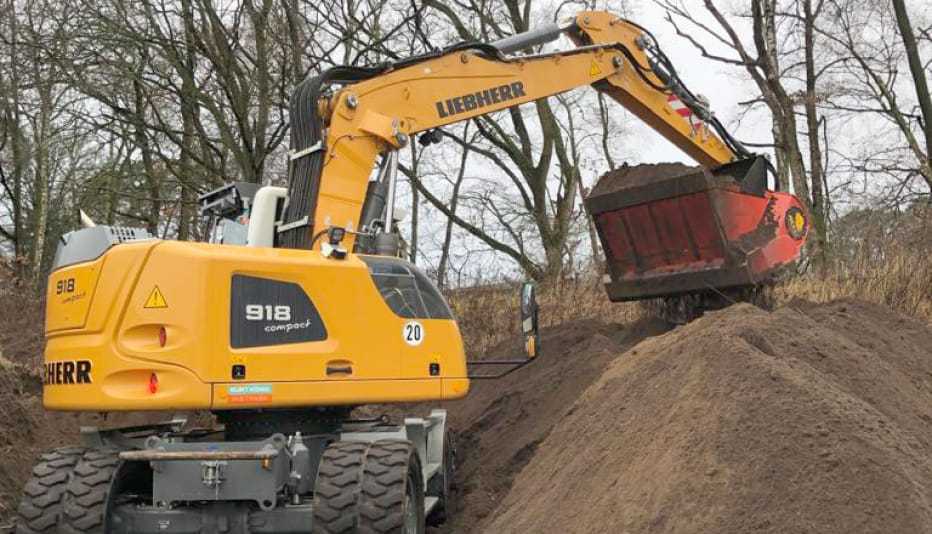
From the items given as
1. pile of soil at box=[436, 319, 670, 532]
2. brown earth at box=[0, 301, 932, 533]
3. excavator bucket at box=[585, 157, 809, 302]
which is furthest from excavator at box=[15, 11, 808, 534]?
excavator bucket at box=[585, 157, 809, 302]

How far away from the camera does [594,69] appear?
9016mm

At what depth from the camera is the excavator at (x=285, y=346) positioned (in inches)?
209

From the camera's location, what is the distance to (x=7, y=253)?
23.7 m

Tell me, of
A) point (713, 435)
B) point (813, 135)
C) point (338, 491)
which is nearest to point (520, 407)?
point (338, 491)

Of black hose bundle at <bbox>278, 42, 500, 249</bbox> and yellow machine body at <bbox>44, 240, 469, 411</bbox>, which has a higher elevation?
black hose bundle at <bbox>278, 42, 500, 249</bbox>

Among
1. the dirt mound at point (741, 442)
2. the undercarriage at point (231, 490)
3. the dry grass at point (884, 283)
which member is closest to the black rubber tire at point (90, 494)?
the undercarriage at point (231, 490)

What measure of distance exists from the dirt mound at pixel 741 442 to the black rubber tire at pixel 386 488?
0.79 m

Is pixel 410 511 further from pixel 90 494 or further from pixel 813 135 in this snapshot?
pixel 813 135

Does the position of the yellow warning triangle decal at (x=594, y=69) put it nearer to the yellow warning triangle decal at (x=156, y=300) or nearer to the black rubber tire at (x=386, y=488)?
the black rubber tire at (x=386, y=488)

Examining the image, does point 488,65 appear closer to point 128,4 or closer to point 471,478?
point 471,478

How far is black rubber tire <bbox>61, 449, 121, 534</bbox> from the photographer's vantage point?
212 inches

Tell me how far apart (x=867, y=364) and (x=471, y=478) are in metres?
3.21

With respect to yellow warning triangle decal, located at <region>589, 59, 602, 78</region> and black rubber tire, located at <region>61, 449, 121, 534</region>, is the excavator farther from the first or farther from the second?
yellow warning triangle decal, located at <region>589, 59, 602, 78</region>

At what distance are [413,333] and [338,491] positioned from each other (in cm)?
131
